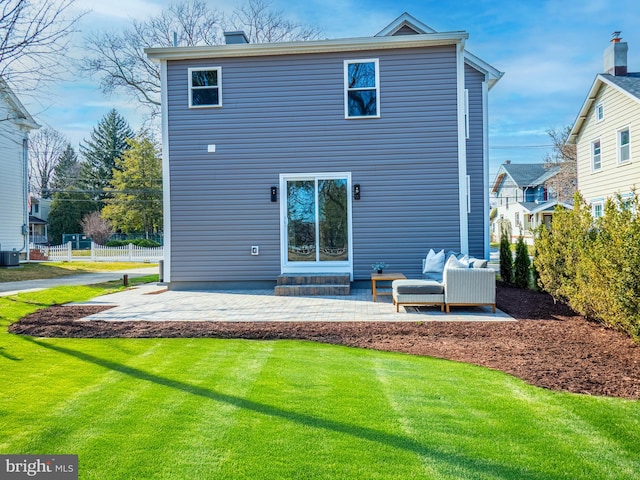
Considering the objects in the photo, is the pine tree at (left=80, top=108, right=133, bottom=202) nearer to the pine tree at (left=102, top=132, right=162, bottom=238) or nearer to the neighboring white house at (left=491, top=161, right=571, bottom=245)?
the pine tree at (left=102, top=132, right=162, bottom=238)

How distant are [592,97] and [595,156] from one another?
2.35 meters

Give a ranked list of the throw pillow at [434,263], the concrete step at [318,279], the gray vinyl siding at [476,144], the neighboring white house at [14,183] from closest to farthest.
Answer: the throw pillow at [434,263]
the concrete step at [318,279]
the gray vinyl siding at [476,144]
the neighboring white house at [14,183]

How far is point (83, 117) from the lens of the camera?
131 feet

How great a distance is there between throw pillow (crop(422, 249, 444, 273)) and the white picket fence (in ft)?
61.6

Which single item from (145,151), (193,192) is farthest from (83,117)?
(193,192)

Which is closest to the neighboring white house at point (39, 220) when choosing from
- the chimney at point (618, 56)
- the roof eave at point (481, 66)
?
the roof eave at point (481, 66)

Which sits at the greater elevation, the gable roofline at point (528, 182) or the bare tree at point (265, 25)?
the bare tree at point (265, 25)

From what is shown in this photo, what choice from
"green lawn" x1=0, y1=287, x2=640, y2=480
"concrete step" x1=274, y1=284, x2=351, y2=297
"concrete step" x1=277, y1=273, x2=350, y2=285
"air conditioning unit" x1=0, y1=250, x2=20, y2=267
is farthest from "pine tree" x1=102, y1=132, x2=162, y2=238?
"green lawn" x1=0, y1=287, x2=640, y2=480

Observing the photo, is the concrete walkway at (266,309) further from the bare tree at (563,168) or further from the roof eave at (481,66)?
the bare tree at (563,168)

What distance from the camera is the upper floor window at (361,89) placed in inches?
410

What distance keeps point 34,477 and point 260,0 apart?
22741 mm

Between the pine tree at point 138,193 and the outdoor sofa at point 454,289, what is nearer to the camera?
the outdoor sofa at point 454,289

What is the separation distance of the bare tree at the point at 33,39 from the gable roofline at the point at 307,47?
8.92 ft

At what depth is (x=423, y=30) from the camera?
40.7 feet
